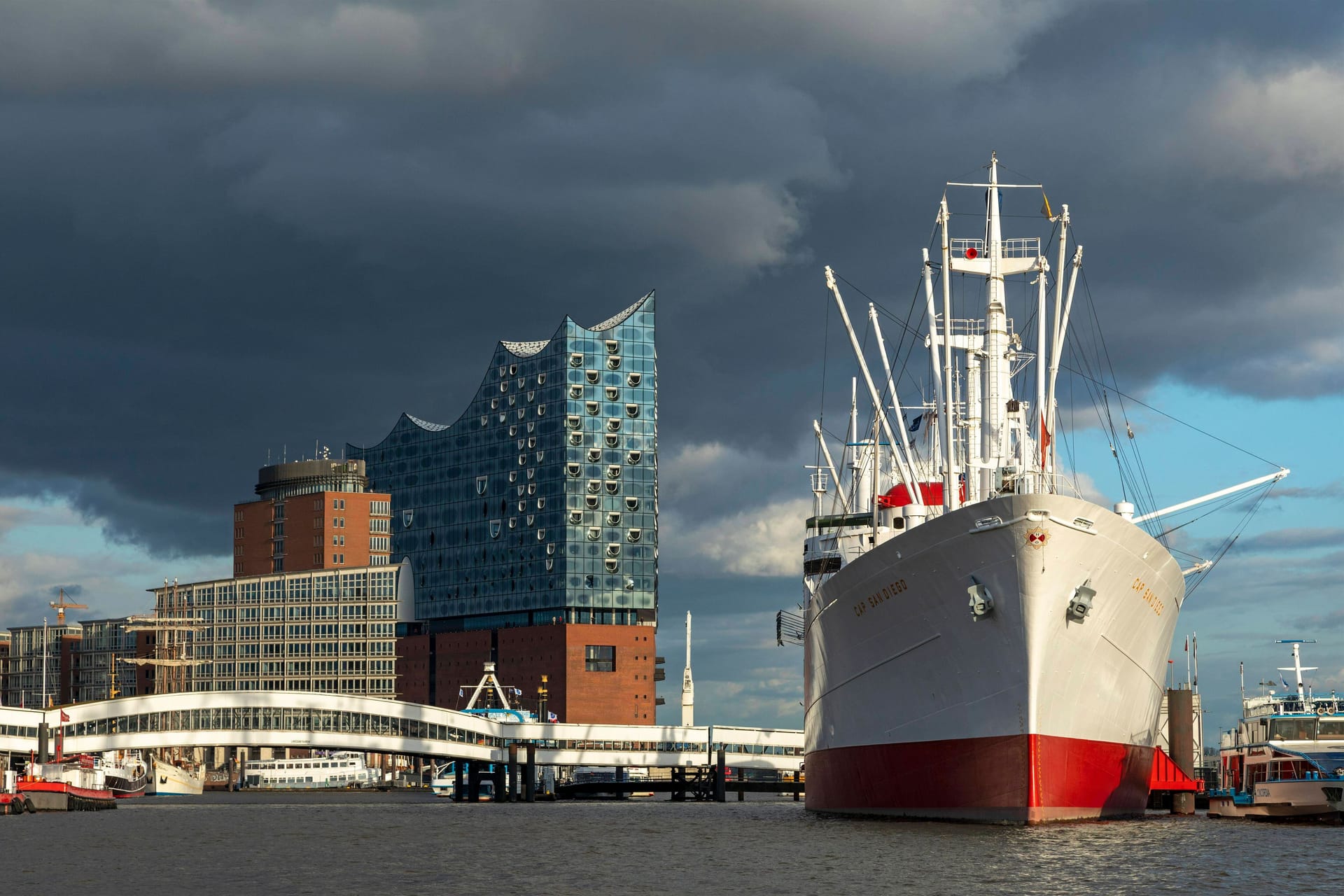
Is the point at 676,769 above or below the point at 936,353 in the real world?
below

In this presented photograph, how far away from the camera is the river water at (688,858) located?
156 feet

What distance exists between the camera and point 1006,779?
58656mm

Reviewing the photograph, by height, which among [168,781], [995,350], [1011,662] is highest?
[995,350]

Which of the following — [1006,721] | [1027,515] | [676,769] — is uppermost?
[1027,515]

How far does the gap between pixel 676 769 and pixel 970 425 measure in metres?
96.3

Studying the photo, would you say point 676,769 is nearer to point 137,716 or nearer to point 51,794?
point 137,716

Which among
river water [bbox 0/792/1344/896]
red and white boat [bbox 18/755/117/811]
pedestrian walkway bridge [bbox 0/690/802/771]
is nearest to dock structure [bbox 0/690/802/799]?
pedestrian walkway bridge [bbox 0/690/802/771]

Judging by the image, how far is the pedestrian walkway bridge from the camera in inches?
5842

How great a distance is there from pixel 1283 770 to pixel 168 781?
136 metres

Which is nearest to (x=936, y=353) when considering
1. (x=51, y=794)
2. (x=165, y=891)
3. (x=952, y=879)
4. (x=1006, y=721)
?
(x=1006, y=721)

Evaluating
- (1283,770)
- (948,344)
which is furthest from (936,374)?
(1283,770)

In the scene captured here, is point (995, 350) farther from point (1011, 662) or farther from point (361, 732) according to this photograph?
point (361, 732)

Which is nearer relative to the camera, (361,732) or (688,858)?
(688,858)

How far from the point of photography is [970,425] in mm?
72125
